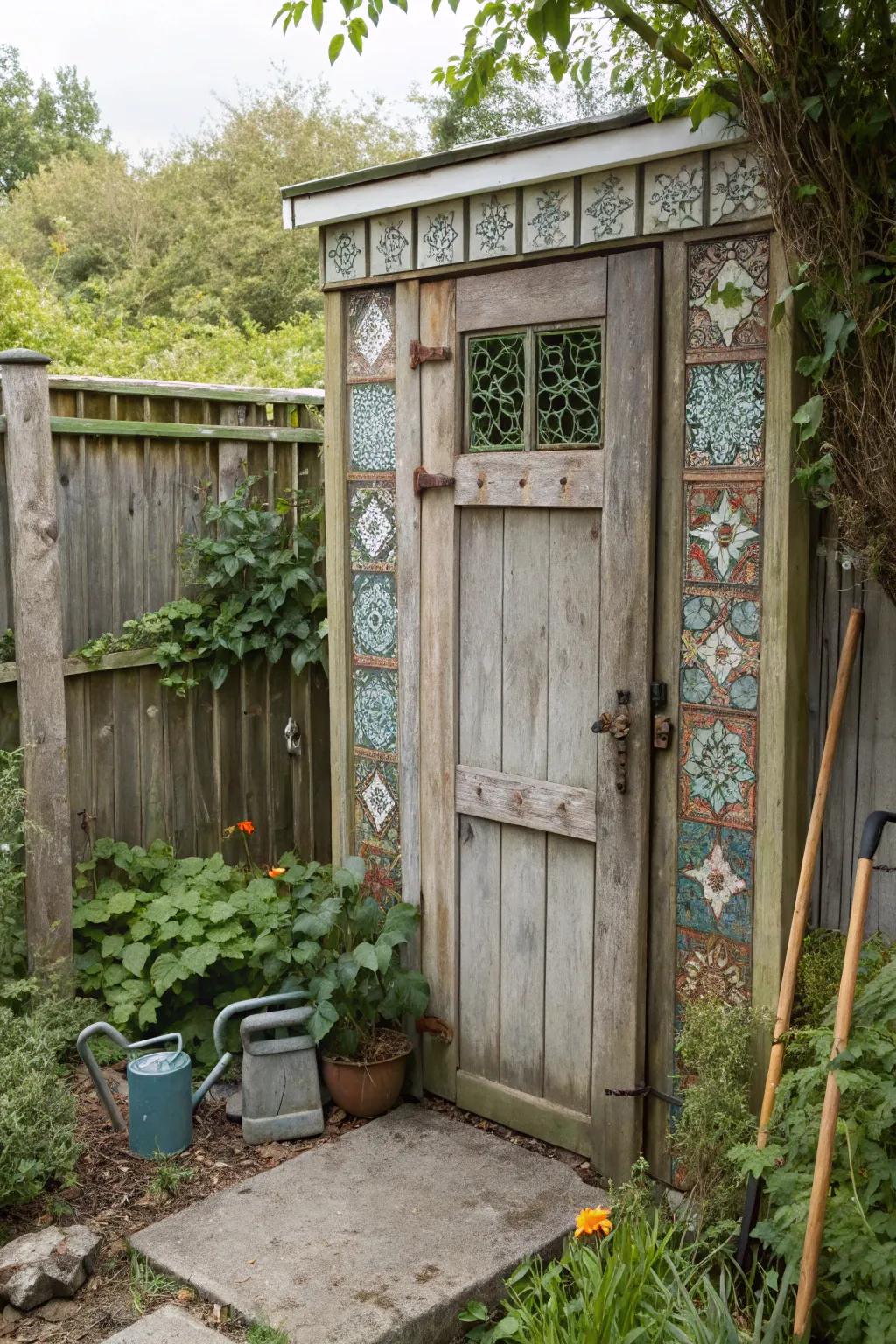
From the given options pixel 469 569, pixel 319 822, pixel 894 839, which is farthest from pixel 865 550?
pixel 319 822

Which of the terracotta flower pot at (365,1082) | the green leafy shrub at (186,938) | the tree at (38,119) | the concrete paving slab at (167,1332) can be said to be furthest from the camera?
the tree at (38,119)

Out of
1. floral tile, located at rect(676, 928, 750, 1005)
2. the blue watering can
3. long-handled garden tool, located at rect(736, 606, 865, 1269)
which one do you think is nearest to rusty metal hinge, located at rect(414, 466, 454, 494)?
long-handled garden tool, located at rect(736, 606, 865, 1269)

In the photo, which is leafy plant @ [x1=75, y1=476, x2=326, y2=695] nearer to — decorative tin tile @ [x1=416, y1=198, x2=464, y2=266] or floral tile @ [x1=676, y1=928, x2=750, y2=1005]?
decorative tin tile @ [x1=416, y1=198, x2=464, y2=266]

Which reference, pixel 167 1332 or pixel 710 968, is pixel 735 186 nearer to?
pixel 710 968

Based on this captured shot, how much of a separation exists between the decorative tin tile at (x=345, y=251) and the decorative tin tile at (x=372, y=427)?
1.24ft

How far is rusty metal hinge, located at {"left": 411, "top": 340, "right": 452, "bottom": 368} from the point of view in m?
4.05

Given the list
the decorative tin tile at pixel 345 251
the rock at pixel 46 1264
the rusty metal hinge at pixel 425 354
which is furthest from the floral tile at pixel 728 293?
the rock at pixel 46 1264

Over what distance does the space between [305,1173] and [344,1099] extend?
396mm

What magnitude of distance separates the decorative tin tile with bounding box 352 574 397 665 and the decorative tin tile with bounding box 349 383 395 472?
395 mm

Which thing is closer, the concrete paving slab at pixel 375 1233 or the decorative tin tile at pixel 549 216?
the concrete paving slab at pixel 375 1233

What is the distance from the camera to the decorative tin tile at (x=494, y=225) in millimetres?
3779

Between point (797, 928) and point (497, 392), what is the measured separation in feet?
6.18

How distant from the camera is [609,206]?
3.53m

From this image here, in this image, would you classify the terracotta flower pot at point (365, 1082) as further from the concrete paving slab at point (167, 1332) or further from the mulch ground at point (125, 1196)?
the concrete paving slab at point (167, 1332)
